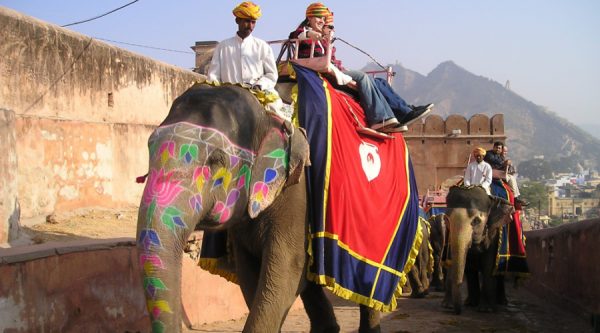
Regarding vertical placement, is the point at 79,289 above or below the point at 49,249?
below

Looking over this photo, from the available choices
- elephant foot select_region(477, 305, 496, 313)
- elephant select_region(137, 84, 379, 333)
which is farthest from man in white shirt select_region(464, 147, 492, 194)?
elephant select_region(137, 84, 379, 333)

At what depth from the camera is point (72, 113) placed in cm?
1190

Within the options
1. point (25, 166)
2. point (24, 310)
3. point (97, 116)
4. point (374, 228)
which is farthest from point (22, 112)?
point (374, 228)

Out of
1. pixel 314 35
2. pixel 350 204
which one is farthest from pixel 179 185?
pixel 314 35

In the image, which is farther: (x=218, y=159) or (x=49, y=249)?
(x=49, y=249)

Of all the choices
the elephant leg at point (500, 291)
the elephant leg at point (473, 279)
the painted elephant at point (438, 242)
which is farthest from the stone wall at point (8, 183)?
the elephant leg at point (500, 291)

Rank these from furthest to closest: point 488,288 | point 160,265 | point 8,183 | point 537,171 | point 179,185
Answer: point 537,171 → point 488,288 → point 8,183 → point 179,185 → point 160,265

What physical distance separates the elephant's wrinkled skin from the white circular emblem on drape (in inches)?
32.1

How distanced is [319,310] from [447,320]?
11.6 ft

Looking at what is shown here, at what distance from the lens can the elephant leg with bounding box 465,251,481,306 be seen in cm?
1134

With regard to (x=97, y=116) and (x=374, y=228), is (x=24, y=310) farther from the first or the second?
(x=97, y=116)

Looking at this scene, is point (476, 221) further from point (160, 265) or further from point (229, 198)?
point (160, 265)

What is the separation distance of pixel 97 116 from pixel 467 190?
5714mm

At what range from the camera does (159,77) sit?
14930 millimetres
